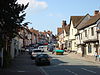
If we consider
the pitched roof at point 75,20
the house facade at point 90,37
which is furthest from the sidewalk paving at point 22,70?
the pitched roof at point 75,20

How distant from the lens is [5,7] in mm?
13750

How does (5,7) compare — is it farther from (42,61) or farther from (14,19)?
(42,61)

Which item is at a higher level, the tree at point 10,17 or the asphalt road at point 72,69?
the tree at point 10,17

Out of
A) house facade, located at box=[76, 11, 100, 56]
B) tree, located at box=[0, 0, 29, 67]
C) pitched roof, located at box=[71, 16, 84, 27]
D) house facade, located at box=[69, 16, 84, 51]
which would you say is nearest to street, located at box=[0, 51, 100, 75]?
tree, located at box=[0, 0, 29, 67]

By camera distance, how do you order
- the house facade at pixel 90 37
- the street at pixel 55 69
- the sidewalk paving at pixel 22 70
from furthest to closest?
1. the house facade at pixel 90 37
2. the sidewalk paving at pixel 22 70
3. the street at pixel 55 69

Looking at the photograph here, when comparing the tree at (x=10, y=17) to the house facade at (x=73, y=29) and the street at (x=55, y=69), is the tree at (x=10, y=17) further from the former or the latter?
the house facade at (x=73, y=29)

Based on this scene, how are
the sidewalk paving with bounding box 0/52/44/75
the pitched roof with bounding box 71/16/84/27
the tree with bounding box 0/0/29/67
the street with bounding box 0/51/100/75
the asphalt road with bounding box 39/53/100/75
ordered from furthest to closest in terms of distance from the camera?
the pitched roof with bounding box 71/16/84/27, the sidewalk paving with bounding box 0/52/44/75, the street with bounding box 0/51/100/75, the asphalt road with bounding box 39/53/100/75, the tree with bounding box 0/0/29/67

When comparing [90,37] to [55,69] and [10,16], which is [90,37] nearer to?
[55,69]

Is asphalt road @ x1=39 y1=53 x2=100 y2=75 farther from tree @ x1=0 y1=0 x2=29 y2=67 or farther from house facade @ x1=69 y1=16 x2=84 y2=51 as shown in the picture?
house facade @ x1=69 y1=16 x2=84 y2=51

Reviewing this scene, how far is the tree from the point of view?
14.0 m

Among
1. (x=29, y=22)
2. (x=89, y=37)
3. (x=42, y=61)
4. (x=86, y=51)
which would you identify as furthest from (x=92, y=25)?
(x=29, y=22)

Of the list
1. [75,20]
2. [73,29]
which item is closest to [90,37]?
[73,29]

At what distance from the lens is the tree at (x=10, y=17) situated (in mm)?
14023

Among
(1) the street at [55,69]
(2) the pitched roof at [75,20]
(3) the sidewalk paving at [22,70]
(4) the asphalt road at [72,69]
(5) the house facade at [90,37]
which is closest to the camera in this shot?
(4) the asphalt road at [72,69]
